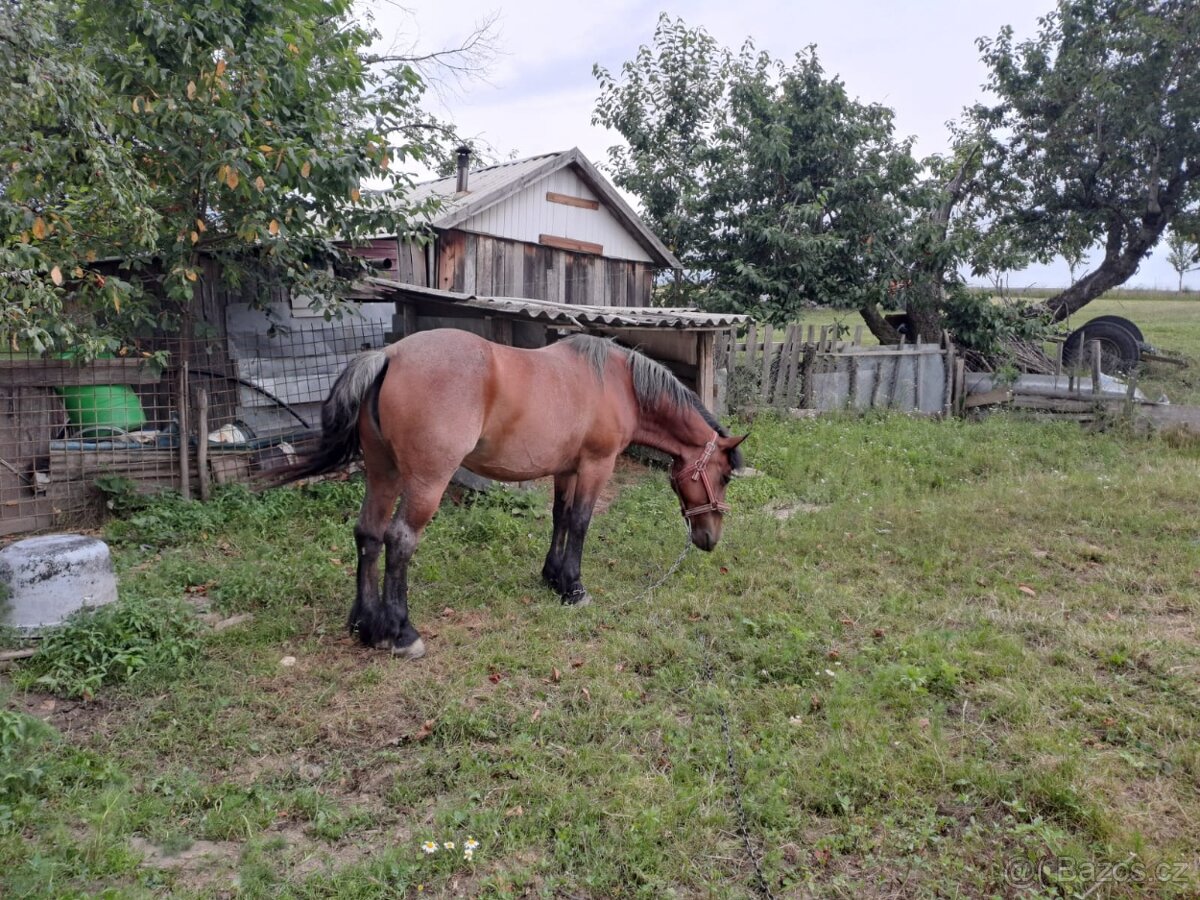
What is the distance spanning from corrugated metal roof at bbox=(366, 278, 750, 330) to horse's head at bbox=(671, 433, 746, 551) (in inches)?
87.3

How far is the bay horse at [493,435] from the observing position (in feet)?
13.5

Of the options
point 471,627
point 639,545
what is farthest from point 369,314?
point 471,627

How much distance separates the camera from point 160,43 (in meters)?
5.29

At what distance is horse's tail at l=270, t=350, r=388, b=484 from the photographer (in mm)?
4156

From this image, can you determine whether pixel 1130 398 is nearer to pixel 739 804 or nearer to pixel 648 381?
pixel 648 381

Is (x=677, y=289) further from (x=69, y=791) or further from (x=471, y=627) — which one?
(x=69, y=791)

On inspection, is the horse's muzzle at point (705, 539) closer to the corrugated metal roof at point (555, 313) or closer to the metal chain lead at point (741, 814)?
the metal chain lead at point (741, 814)

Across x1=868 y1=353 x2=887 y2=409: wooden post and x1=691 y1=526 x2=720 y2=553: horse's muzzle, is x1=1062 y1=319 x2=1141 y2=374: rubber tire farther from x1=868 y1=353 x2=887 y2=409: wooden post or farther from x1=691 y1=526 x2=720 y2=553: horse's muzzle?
x1=691 y1=526 x2=720 y2=553: horse's muzzle

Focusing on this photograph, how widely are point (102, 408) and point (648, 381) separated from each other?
16.3ft

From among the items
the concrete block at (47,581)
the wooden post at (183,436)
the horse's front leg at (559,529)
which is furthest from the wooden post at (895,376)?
the concrete block at (47,581)

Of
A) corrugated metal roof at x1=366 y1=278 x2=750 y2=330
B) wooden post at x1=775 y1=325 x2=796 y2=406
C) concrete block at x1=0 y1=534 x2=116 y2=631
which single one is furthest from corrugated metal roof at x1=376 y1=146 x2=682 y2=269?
concrete block at x1=0 y1=534 x2=116 y2=631

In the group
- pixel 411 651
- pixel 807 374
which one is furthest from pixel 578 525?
pixel 807 374

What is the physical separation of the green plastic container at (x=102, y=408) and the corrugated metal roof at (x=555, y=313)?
2.47 meters

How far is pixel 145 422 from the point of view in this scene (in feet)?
22.4
